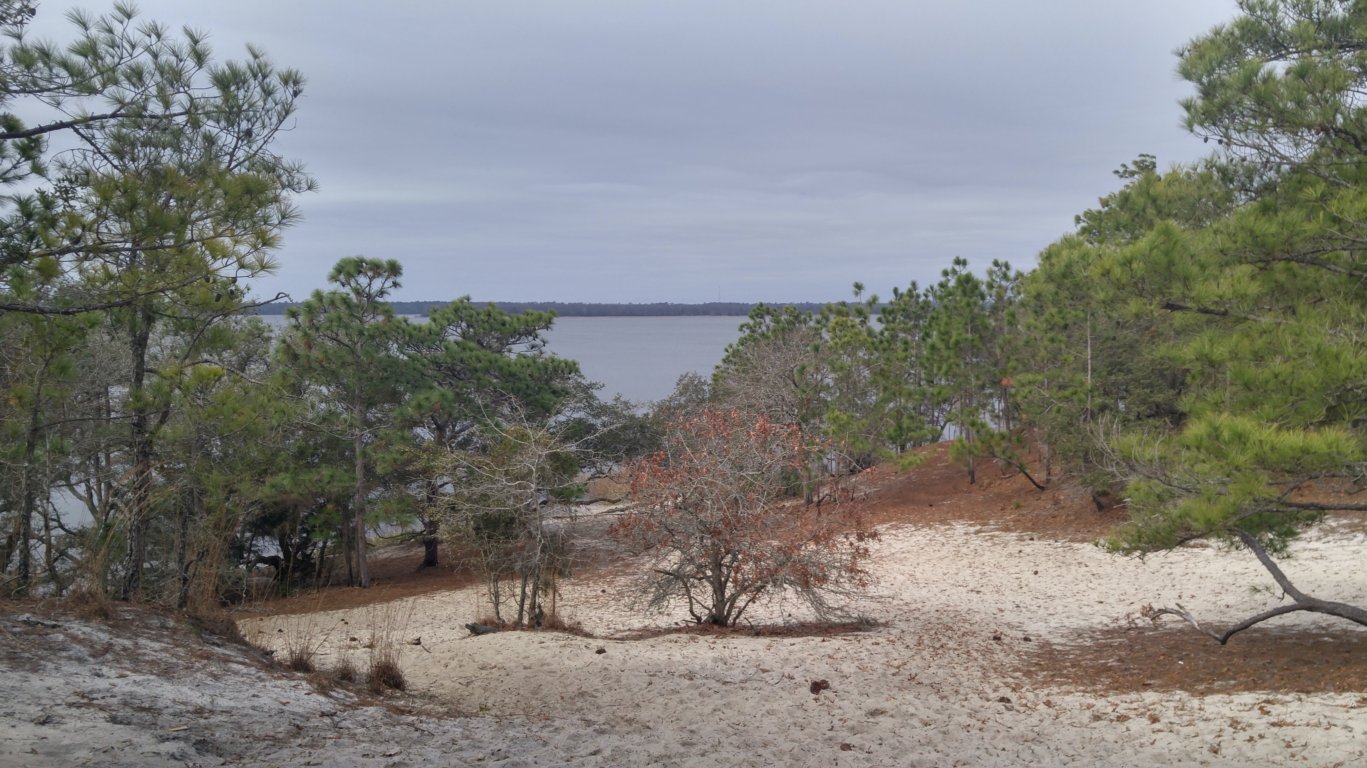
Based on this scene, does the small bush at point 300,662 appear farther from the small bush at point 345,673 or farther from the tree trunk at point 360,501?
the tree trunk at point 360,501

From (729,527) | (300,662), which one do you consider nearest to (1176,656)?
(729,527)

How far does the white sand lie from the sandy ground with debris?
3 cm

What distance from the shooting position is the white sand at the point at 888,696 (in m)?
5.92

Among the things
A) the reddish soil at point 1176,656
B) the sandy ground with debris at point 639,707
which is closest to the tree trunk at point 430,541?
the reddish soil at point 1176,656

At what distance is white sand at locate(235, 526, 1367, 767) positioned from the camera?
5.92 meters

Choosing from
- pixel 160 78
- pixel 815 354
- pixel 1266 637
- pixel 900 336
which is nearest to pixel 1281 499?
pixel 1266 637

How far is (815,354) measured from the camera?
939 inches

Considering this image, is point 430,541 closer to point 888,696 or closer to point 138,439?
point 138,439

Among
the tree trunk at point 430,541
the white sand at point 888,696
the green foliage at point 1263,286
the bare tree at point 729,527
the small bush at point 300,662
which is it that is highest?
the green foliage at point 1263,286

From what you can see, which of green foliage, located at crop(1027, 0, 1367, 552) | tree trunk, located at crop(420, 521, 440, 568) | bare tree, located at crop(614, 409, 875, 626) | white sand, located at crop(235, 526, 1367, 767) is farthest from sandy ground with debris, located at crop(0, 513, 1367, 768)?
tree trunk, located at crop(420, 521, 440, 568)

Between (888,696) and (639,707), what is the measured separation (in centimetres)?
192

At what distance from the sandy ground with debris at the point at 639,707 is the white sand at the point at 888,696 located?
26mm

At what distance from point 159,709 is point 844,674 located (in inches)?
197

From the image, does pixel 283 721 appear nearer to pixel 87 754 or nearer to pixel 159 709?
pixel 159 709
